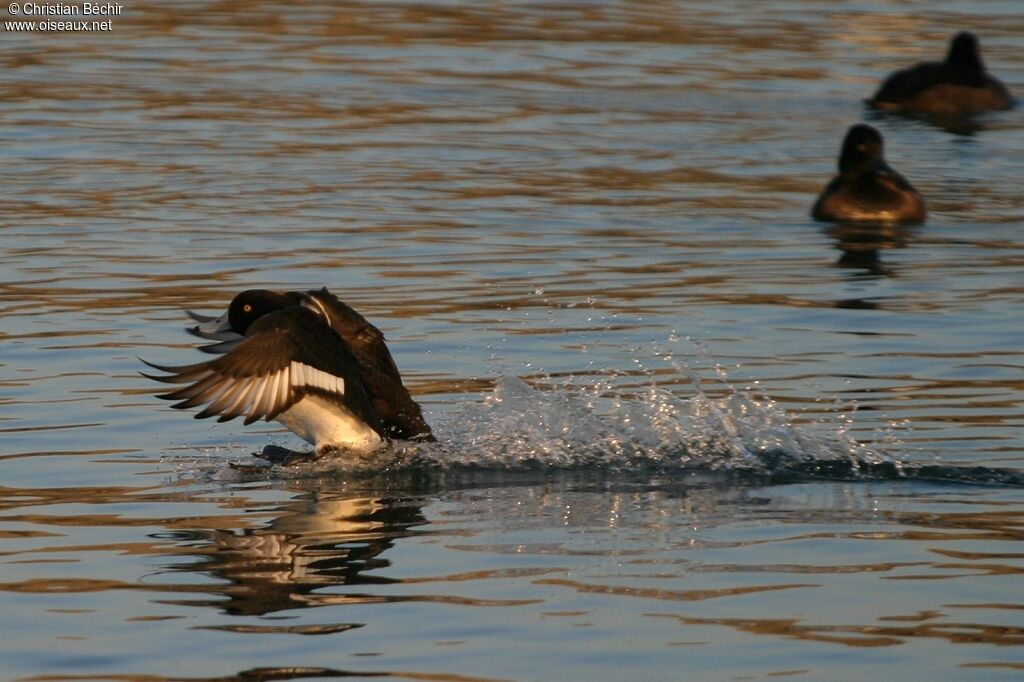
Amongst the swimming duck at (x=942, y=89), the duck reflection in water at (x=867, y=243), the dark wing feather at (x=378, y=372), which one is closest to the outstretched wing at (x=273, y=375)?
the dark wing feather at (x=378, y=372)

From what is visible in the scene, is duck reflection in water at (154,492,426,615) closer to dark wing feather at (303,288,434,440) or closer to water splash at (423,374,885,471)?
dark wing feather at (303,288,434,440)

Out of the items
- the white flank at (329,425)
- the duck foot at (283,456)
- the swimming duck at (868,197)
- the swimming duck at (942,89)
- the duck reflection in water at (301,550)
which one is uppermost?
the swimming duck at (942,89)

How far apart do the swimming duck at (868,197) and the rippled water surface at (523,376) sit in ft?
1.01

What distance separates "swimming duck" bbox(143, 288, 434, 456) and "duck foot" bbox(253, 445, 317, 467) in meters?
0.09

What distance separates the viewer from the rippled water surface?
6.76 meters

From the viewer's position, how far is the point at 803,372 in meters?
11.0

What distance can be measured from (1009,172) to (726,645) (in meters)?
12.8

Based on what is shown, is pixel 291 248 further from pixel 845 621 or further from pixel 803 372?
pixel 845 621

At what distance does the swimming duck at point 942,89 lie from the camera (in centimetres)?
2189

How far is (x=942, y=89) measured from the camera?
21938 millimetres

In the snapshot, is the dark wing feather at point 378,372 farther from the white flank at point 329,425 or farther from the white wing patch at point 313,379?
the white wing patch at point 313,379

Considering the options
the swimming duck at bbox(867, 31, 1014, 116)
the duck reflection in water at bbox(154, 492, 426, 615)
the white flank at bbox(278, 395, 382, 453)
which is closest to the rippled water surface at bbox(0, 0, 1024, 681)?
the duck reflection in water at bbox(154, 492, 426, 615)

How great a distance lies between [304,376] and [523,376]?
7.34ft

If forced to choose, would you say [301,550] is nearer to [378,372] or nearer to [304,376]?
[304,376]
